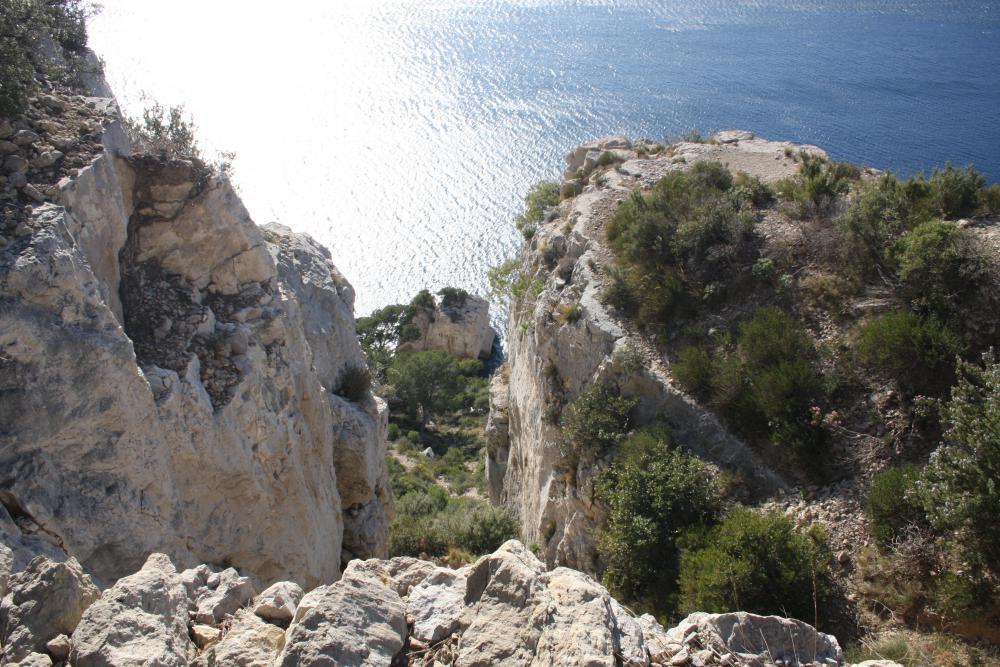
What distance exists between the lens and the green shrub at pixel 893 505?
10961 mm

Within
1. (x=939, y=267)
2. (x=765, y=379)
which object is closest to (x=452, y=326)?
(x=765, y=379)

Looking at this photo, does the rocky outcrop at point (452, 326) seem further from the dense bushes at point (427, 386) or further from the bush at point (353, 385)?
the bush at point (353, 385)

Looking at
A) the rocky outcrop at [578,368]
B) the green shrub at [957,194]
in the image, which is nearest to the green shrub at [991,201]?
the green shrub at [957,194]

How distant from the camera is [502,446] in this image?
88.3 ft

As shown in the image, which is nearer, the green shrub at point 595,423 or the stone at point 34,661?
the stone at point 34,661

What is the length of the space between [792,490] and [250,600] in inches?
371

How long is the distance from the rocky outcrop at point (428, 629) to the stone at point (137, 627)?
0.01m

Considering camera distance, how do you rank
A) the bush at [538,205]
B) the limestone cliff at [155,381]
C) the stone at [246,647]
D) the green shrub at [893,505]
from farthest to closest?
the bush at [538,205] < the green shrub at [893,505] < the limestone cliff at [155,381] < the stone at [246,647]

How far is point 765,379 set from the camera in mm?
13844

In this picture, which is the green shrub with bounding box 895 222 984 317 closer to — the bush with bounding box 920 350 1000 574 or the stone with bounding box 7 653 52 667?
the bush with bounding box 920 350 1000 574

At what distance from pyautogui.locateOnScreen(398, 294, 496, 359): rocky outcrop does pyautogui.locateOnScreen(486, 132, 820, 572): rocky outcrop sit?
2234cm

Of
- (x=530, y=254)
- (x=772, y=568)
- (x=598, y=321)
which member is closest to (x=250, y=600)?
(x=772, y=568)

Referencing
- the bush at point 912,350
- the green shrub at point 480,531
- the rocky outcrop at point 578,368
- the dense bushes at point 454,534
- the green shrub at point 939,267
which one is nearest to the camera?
the bush at point 912,350

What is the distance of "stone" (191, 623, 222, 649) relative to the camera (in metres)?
6.80
